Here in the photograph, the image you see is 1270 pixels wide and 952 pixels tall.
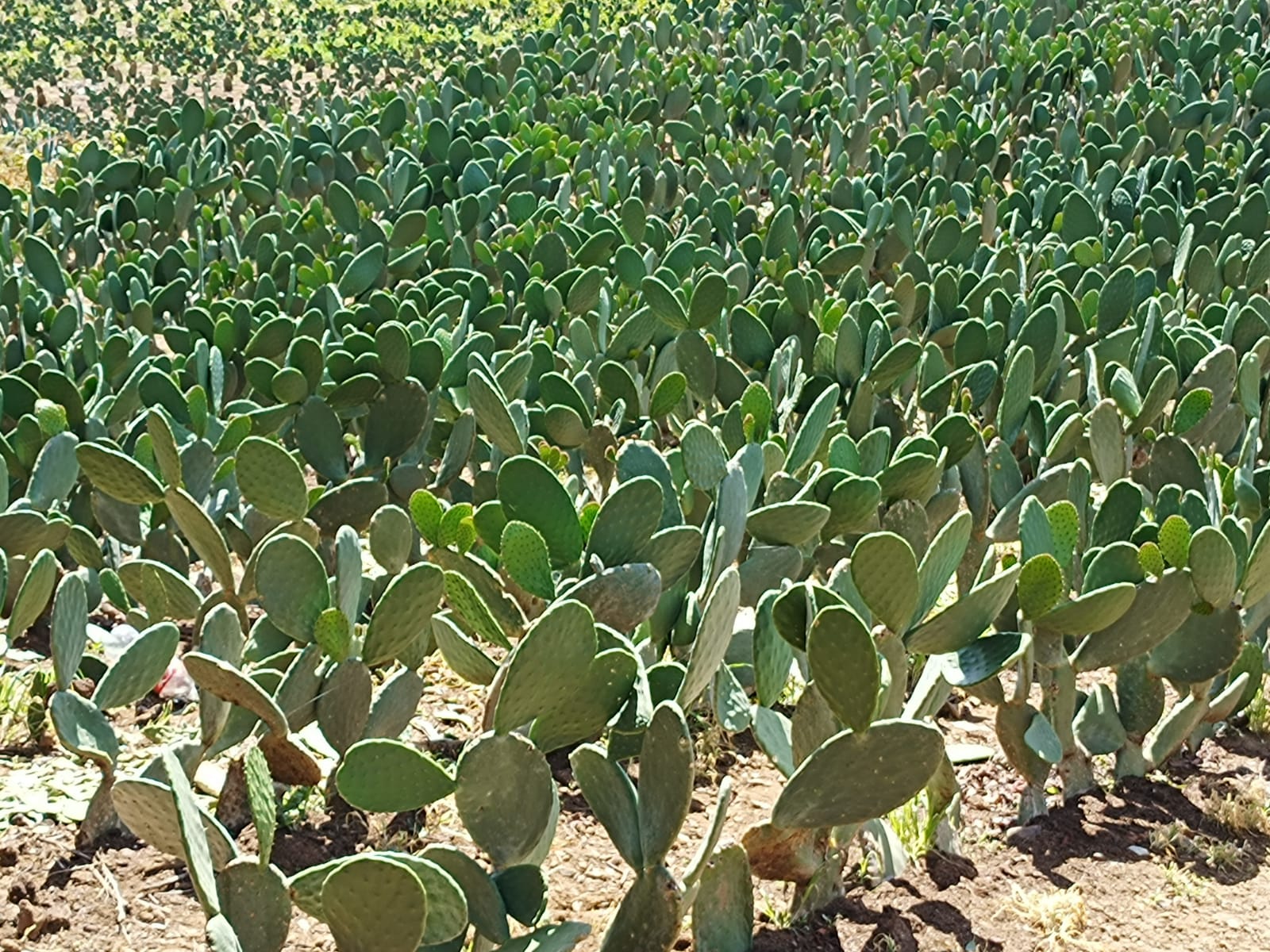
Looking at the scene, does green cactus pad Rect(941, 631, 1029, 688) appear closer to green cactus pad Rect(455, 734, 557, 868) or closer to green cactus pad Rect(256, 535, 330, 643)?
green cactus pad Rect(455, 734, 557, 868)

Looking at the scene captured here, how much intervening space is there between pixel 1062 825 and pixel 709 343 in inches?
76.5

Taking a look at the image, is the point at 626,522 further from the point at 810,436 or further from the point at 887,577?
the point at 810,436

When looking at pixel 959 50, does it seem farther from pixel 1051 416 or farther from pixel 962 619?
pixel 962 619

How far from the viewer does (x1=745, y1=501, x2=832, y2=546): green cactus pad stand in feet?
10.2

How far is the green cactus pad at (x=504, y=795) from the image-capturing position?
2184 mm

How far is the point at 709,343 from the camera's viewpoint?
461 centimetres

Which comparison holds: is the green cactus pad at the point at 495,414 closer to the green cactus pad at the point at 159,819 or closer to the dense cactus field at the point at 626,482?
the dense cactus field at the point at 626,482

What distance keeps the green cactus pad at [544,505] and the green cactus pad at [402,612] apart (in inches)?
11.4

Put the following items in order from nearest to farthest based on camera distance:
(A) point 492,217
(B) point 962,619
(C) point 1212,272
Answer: (B) point 962,619, (C) point 1212,272, (A) point 492,217

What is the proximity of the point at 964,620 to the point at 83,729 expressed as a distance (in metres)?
1.48

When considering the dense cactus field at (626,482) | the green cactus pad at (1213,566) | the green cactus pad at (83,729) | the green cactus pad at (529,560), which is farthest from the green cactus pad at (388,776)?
the green cactus pad at (1213,566)

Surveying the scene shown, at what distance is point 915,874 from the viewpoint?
2879 millimetres

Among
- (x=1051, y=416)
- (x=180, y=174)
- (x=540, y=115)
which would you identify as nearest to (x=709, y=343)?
(x=1051, y=416)

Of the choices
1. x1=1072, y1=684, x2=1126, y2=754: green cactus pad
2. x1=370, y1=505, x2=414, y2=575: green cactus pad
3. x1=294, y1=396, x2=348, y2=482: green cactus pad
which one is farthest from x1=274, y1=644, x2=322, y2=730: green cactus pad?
x1=1072, y1=684, x2=1126, y2=754: green cactus pad
